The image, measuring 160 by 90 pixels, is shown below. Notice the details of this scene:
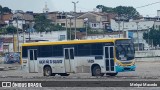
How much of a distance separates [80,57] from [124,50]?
3233 mm

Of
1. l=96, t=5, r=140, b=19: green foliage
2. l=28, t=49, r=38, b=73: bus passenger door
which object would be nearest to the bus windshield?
l=28, t=49, r=38, b=73: bus passenger door

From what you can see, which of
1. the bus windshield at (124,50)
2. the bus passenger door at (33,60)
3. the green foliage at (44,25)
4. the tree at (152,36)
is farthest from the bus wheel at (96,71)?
the green foliage at (44,25)

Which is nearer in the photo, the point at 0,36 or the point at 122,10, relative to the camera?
the point at 0,36

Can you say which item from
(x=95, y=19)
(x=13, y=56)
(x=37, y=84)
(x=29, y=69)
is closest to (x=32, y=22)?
(x=95, y=19)

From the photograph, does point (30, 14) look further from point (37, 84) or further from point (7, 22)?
point (37, 84)

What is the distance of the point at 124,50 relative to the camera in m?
33.8

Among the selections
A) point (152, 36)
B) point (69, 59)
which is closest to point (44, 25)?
point (152, 36)

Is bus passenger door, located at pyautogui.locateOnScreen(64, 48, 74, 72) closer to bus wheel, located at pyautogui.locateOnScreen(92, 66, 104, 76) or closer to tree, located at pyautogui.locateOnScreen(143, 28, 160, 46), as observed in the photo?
bus wheel, located at pyautogui.locateOnScreen(92, 66, 104, 76)

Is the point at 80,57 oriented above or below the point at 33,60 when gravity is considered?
above

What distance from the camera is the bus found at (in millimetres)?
33500

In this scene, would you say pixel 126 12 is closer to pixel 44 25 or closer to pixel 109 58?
pixel 44 25

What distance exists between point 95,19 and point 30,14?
1833 centimetres

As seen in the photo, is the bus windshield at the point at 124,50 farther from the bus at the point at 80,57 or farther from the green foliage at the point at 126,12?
the green foliage at the point at 126,12

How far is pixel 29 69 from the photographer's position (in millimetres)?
38250
